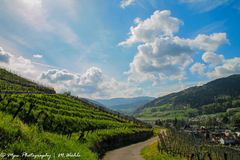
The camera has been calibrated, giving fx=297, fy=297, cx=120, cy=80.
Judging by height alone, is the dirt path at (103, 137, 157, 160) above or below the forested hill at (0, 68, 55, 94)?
below

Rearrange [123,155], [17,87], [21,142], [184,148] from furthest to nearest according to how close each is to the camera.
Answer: [17,87]
[184,148]
[123,155]
[21,142]

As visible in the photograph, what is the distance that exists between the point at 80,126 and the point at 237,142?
6150 inches

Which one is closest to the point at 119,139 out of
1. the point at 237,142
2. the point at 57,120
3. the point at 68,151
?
the point at 57,120

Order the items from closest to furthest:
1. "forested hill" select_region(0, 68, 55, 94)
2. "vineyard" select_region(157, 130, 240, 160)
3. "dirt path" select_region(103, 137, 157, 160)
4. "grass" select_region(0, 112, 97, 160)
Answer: "grass" select_region(0, 112, 97, 160), "vineyard" select_region(157, 130, 240, 160), "dirt path" select_region(103, 137, 157, 160), "forested hill" select_region(0, 68, 55, 94)

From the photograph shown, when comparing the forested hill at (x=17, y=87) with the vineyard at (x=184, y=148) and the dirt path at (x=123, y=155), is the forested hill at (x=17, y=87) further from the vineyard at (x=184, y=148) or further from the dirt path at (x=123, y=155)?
the vineyard at (x=184, y=148)

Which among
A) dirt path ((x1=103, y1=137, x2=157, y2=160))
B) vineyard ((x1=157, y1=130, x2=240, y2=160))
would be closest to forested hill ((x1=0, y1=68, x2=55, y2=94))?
dirt path ((x1=103, y1=137, x2=157, y2=160))

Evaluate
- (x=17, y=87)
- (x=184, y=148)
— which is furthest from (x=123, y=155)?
(x=17, y=87)

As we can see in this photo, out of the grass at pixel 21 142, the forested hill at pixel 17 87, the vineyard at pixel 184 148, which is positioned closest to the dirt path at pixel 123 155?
the vineyard at pixel 184 148

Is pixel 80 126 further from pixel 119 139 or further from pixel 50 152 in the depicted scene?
pixel 50 152

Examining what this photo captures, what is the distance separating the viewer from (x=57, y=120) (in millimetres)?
38531

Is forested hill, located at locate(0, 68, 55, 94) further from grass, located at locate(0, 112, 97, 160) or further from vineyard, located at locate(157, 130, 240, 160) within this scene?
grass, located at locate(0, 112, 97, 160)

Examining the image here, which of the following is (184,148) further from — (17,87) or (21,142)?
(17,87)

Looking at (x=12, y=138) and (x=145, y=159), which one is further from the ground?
(x=12, y=138)

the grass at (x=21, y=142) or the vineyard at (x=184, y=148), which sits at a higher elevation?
the grass at (x=21, y=142)
